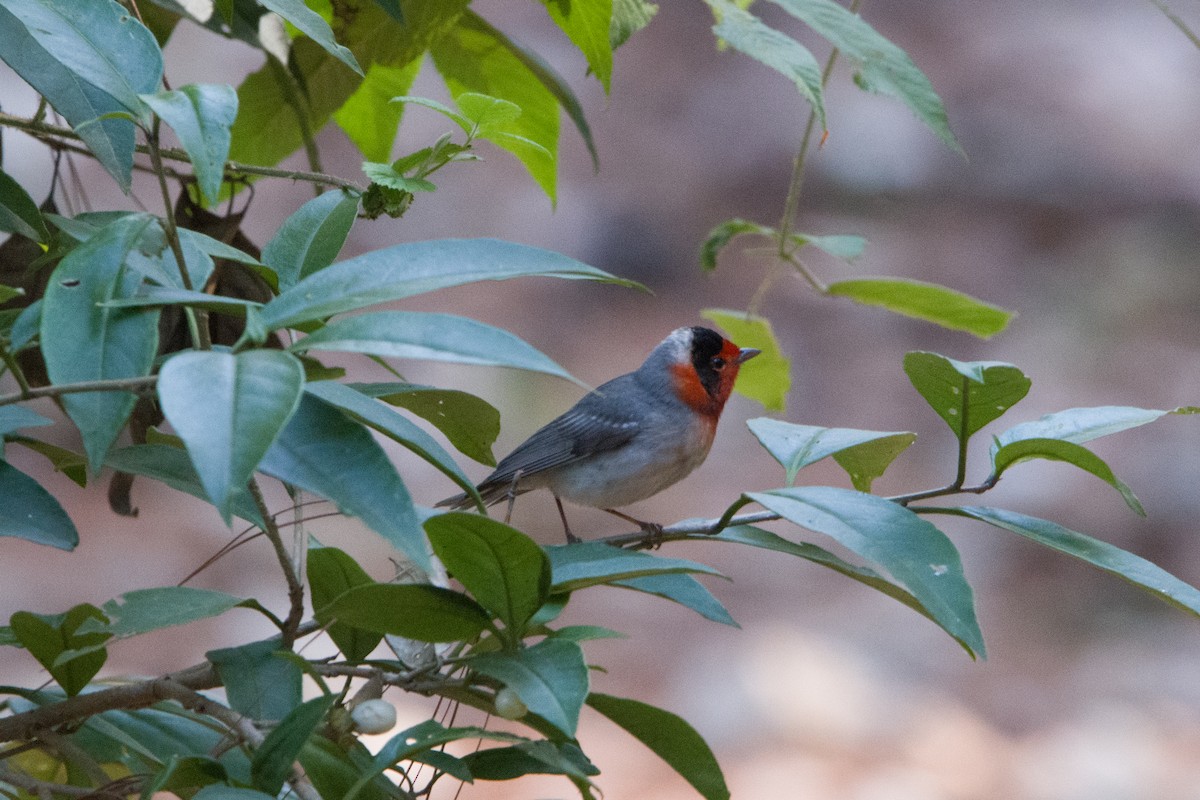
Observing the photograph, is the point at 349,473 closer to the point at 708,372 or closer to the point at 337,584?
the point at 337,584

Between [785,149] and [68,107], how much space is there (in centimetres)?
589

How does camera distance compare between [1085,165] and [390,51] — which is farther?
[1085,165]

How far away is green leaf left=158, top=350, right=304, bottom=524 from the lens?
0.65 m

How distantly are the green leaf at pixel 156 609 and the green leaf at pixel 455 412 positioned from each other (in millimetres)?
256

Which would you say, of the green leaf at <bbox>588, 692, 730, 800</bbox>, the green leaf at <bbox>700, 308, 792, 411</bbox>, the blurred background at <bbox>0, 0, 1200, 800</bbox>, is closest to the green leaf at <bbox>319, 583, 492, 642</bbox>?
the green leaf at <bbox>588, 692, 730, 800</bbox>

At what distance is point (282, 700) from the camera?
114cm

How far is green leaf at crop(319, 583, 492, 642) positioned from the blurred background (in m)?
2.62

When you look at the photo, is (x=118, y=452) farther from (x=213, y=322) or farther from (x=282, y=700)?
(x=213, y=322)

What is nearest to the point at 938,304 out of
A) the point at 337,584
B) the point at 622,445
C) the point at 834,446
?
the point at 834,446

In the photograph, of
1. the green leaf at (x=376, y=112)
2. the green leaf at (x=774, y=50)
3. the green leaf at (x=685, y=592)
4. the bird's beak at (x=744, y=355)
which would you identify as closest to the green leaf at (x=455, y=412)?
the green leaf at (x=685, y=592)

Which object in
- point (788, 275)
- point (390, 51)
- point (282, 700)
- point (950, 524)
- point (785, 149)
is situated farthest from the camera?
point (785, 149)

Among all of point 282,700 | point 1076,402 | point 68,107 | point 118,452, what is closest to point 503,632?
point 282,700

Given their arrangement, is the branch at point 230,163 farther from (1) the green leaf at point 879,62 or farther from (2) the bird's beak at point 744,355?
(2) the bird's beak at point 744,355

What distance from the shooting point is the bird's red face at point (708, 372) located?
2756 millimetres
